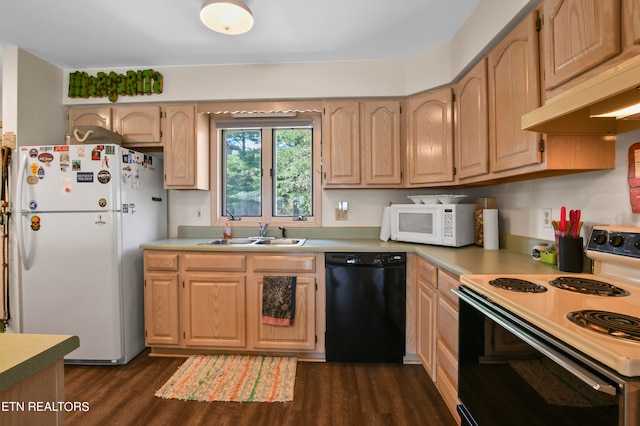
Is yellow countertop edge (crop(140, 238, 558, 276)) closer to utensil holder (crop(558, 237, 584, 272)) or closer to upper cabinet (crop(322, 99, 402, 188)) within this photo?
utensil holder (crop(558, 237, 584, 272))

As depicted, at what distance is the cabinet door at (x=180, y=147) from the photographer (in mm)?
2664

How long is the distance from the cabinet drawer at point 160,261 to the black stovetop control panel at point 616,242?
8.46 feet

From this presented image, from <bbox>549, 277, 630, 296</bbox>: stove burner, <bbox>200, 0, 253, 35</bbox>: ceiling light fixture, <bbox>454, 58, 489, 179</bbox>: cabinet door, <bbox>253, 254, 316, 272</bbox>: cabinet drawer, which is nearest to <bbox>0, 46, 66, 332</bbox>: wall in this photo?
<bbox>200, 0, 253, 35</bbox>: ceiling light fixture

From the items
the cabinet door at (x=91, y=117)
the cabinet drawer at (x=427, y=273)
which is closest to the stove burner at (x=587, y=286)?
the cabinet drawer at (x=427, y=273)

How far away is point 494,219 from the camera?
6.72 feet

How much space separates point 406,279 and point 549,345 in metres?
1.43

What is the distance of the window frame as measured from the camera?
112 inches

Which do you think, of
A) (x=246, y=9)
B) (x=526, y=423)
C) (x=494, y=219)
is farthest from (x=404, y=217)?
(x=246, y=9)

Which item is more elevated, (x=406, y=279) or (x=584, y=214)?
(x=584, y=214)

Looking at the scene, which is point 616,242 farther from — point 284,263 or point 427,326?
point 284,263

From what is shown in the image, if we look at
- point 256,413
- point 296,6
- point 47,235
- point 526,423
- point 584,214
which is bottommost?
point 256,413

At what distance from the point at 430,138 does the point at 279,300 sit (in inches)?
68.9

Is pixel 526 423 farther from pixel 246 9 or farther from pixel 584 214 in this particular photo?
pixel 246 9

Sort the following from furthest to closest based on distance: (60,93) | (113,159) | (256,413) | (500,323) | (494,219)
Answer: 1. (60,93)
2. (113,159)
3. (494,219)
4. (256,413)
5. (500,323)
